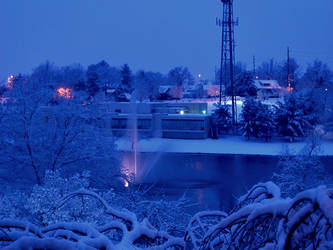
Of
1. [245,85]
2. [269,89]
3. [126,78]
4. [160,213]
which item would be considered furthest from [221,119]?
[126,78]

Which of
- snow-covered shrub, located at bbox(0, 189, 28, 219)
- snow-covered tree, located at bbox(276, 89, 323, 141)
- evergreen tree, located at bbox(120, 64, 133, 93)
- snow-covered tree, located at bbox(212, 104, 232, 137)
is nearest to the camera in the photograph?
snow-covered shrub, located at bbox(0, 189, 28, 219)

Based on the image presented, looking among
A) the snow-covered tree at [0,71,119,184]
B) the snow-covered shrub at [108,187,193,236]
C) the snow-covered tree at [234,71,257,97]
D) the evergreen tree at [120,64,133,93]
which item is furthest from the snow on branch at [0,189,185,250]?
the evergreen tree at [120,64,133,93]

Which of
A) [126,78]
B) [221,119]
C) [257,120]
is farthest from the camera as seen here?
[126,78]

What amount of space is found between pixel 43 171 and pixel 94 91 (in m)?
39.8

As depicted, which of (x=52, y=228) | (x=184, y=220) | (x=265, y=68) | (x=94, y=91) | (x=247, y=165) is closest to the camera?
(x=52, y=228)

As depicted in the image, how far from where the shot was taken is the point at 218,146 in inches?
1065

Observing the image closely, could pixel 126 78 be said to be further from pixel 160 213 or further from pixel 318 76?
pixel 160 213

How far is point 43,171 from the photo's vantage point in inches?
484

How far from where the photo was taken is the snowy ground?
25.3m

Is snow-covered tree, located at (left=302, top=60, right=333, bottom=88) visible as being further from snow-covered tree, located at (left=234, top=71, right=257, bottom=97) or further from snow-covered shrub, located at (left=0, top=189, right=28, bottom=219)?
snow-covered shrub, located at (left=0, top=189, right=28, bottom=219)

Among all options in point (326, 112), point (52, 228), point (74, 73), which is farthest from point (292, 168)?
point (74, 73)

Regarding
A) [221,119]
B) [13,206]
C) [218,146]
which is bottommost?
[218,146]

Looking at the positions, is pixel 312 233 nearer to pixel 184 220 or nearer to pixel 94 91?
pixel 184 220

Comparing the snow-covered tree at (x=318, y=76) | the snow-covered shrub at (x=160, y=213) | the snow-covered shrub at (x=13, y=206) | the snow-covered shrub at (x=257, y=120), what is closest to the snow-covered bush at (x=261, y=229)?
the snow-covered shrub at (x=160, y=213)
